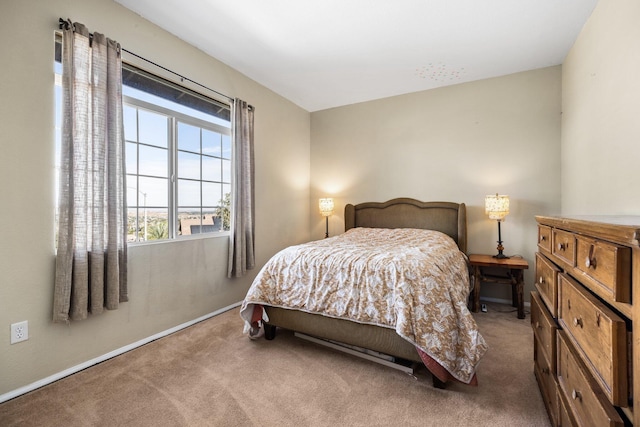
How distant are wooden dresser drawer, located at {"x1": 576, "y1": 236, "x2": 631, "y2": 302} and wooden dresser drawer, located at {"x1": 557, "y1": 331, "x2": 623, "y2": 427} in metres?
0.30

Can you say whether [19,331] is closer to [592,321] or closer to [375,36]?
[592,321]

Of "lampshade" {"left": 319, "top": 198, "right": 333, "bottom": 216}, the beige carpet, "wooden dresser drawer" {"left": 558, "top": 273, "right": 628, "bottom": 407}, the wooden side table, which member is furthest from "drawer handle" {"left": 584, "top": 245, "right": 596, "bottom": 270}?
"lampshade" {"left": 319, "top": 198, "right": 333, "bottom": 216}

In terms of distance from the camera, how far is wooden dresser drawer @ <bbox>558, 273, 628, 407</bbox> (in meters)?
0.71

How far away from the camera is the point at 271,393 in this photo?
173 cm

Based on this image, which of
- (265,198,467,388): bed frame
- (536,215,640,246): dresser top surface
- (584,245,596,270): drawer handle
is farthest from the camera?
(265,198,467,388): bed frame

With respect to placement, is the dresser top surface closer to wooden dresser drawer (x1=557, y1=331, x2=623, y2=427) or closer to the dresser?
the dresser

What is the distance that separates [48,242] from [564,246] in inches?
111

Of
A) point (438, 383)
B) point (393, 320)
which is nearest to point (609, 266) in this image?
point (393, 320)

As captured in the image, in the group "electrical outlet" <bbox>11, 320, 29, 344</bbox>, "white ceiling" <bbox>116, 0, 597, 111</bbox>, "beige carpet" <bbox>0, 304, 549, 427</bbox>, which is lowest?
"beige carpet" <bbox>0, 304, 549, 427</bbox>

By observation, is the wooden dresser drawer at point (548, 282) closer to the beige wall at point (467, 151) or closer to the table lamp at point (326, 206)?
the beige wall at point (467, 151)

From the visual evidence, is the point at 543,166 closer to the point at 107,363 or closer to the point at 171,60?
the point at 171,60

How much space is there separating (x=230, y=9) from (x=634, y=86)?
8.90 ft

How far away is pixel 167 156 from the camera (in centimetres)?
268

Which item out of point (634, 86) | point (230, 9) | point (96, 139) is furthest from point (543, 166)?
point (96, 139)
